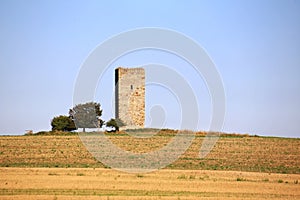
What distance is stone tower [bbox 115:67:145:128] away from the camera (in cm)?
5459

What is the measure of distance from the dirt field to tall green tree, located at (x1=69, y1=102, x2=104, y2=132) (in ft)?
87.2

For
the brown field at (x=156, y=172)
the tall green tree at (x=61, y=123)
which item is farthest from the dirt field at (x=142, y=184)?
the tall green tree at (x=61, y=123)

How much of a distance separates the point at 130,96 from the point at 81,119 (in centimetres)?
701

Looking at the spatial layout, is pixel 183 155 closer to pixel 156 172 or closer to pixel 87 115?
pixel 156 172

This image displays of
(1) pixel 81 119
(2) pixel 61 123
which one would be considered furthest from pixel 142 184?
(1) pixel 81 119

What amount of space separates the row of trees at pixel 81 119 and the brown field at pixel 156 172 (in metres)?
5.67

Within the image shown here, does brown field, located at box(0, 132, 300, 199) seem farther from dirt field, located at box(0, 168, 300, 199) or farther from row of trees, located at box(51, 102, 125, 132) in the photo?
row of trees, located at box(51, 102, 125, 132)

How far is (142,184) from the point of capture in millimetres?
24844

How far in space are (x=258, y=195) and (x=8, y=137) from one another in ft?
113

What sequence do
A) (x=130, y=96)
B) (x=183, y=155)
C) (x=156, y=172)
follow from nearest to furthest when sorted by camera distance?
(x=156, y=172) → (x=183, y=155) → (x=130, y=96)

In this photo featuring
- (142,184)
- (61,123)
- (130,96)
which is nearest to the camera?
(142,184)

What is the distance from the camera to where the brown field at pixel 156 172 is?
22.0m

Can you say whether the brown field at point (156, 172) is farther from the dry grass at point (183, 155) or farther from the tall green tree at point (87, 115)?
the tall green tree at point (87, 115)

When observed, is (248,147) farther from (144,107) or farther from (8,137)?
(8,137)
